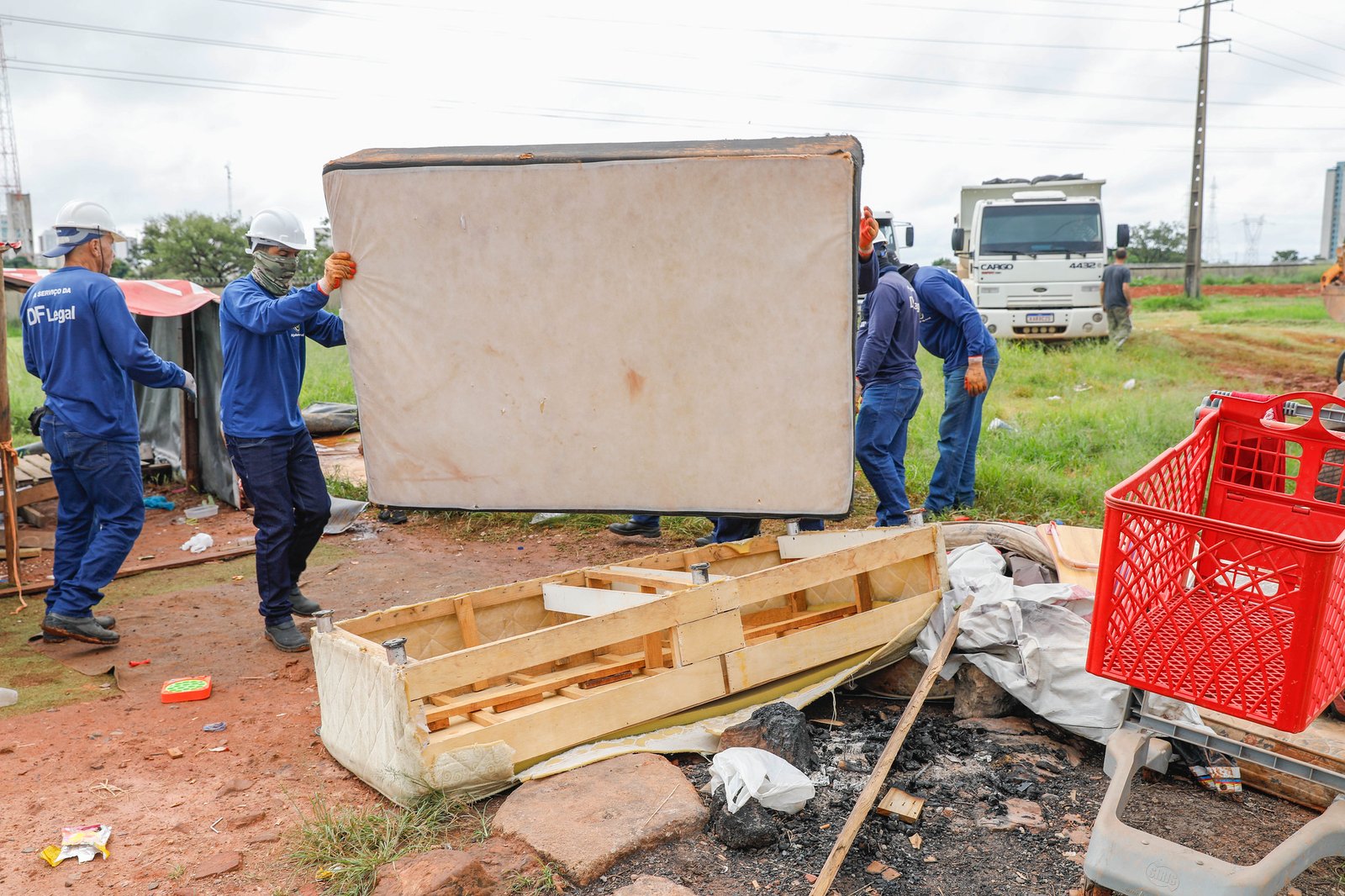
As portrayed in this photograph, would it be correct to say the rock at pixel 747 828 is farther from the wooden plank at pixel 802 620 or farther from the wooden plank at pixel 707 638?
the wooden plank at pixel 802 620

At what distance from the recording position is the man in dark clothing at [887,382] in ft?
19.5

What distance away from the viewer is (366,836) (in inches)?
121

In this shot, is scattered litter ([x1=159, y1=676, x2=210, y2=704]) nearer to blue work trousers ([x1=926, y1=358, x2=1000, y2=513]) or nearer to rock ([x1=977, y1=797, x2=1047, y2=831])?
rock ([x1=977, y1=797, x2=1047, y2=831])

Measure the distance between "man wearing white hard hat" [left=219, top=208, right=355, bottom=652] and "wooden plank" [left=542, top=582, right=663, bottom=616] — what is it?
154cm

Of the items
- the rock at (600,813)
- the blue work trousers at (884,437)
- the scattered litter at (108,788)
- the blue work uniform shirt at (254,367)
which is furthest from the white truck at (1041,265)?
the scattered litter at (108,788)

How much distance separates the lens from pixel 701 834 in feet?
10.3

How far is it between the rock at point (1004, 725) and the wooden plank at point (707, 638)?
1.00 m

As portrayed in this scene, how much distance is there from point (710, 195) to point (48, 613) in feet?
13.2

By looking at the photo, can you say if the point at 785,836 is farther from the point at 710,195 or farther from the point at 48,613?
the point at 48,613

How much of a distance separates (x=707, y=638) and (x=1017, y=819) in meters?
1.23

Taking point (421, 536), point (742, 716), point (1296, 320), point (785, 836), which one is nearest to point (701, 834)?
point (785, 836)

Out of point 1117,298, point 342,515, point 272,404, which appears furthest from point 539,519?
point 1117,298

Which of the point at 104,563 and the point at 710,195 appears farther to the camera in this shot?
the point at 104,563

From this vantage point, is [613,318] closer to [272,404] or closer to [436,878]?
[272,404]
